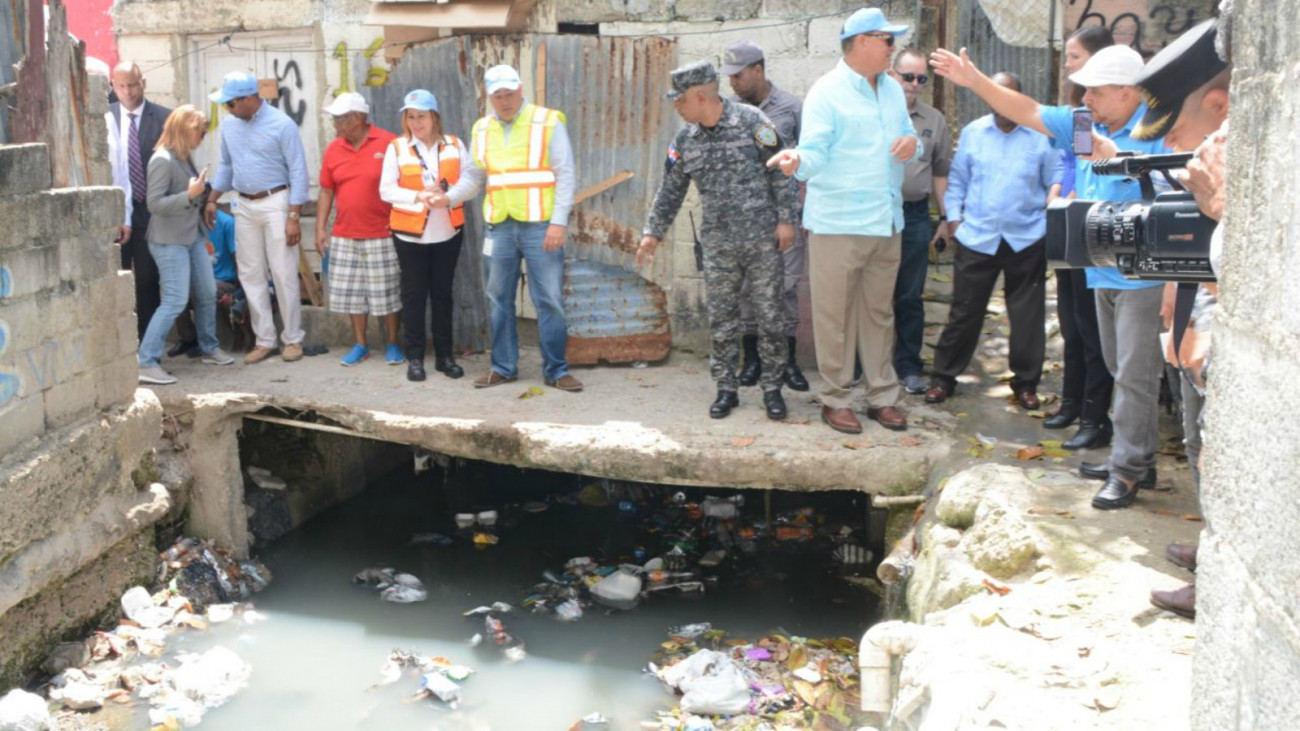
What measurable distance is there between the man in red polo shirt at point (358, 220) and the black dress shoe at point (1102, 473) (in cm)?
460

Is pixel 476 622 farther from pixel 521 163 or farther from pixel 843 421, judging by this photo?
pixel 521 163

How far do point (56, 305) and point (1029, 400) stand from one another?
5126 mm

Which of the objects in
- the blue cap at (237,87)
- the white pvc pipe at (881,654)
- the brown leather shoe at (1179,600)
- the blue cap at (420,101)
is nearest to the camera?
the brown leather shoe at (1179,600)

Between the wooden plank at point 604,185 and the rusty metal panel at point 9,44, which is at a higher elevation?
the rusty metal panel at point 9,44

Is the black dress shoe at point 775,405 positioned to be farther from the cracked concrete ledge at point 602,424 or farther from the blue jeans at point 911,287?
the blue jeans at point 911,287

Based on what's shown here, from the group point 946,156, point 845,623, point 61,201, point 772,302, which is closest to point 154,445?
point 61,201

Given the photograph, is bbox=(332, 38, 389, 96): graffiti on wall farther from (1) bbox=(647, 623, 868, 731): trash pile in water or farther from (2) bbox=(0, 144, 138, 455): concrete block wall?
(1) bbox=(647, 623, 868, 731): trash pile in water

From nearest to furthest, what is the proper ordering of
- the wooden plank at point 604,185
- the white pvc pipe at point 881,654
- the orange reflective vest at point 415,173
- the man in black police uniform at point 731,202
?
the white pvc pipe at point 881,654, the man in black police uniform at point 731,202, the orange reflective vest at point 415,173, the wooden plank at point 604,185

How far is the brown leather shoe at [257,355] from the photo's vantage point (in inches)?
321

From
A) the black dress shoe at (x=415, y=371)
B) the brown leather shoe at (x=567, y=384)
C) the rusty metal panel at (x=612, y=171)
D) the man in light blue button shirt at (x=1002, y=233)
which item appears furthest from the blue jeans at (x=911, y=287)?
the black dress shoe at (x=415, y=371)

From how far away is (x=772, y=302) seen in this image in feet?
21.2

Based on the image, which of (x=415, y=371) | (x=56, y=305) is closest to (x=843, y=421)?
(x=415, y=371)

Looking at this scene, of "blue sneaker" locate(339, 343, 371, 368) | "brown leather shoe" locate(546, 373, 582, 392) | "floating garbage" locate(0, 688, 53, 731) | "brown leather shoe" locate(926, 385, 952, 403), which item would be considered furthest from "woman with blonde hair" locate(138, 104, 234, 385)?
"brown leather shoe" locate(926, 385, 952, 403)

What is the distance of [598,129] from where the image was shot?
26.1ft
